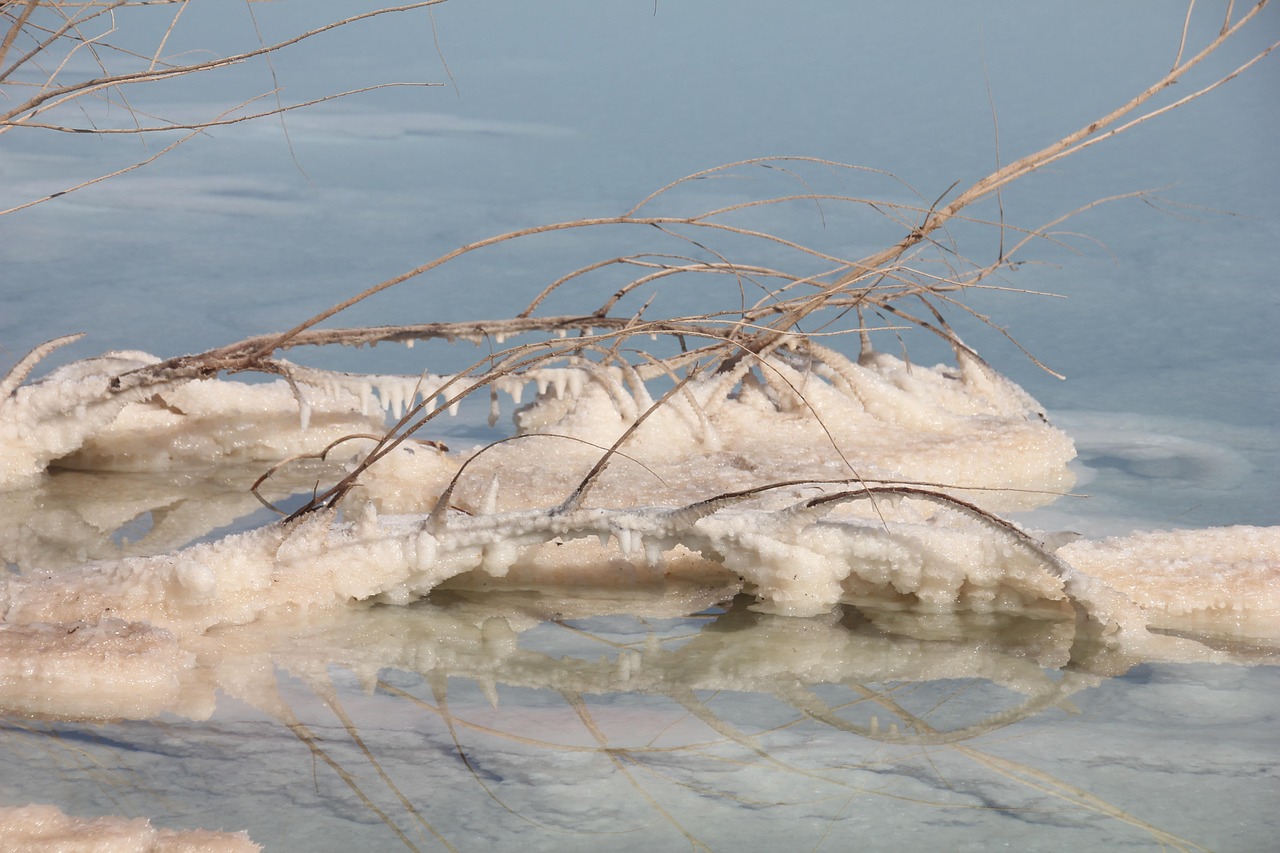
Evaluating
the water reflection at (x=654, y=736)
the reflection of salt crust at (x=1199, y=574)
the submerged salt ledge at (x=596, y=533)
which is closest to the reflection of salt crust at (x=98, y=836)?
the water reflection at (x=654, y=736)

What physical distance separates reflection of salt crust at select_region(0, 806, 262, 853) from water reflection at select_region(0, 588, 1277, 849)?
0.02m

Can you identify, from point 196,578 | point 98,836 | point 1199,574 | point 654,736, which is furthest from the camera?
point 1199,574

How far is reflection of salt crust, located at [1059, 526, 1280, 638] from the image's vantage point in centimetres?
142

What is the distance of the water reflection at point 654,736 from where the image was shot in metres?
1.01

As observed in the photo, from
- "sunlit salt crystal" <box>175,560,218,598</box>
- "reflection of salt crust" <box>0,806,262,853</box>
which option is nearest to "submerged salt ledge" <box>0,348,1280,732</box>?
"sunlit salt crystal" <box>175,560,218,598</box>

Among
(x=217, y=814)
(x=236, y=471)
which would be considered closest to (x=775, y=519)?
(x=217, y=814)

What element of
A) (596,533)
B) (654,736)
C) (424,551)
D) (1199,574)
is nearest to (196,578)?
(424,551)

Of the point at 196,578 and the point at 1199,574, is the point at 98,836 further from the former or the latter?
the point at 1199,574

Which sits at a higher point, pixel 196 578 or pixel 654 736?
pixel 196 578

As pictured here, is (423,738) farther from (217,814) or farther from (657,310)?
(657,310)

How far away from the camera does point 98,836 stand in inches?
37.4

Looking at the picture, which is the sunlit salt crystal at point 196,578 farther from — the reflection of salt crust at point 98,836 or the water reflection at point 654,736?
the reflection of salt crust at point 98,836

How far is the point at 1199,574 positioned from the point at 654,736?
25.8 inches

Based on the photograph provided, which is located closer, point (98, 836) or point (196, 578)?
point (98, 836)
